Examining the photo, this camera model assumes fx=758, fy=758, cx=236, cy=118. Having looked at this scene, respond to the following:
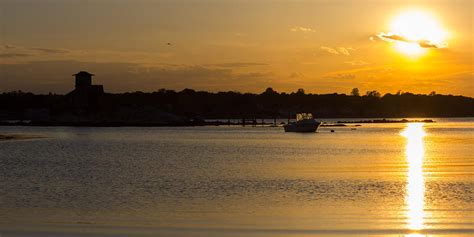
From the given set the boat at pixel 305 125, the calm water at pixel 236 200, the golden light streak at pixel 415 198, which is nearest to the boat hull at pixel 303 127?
the boat at pixel 305 125

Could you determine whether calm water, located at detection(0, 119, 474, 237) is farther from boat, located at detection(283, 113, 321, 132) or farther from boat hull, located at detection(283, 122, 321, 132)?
boat hull, located at detection(283, 122, 321, 132)

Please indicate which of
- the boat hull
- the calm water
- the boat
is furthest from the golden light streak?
the boat hull

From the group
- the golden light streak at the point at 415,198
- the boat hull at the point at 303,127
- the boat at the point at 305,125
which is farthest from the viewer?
the boat hull at the point at 303,127

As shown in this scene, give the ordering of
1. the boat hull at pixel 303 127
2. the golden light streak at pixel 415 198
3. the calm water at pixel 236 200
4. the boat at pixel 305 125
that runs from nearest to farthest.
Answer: the calm water at pixel 236 200 < the golden light streak at pixel 415 198 < the boat at pixel 305 125 < the boat hull at pixel 303 127

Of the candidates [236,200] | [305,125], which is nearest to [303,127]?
[305,125]

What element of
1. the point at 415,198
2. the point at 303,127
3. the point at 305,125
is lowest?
the point at 415,198

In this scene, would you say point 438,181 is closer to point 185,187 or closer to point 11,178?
point 185,187

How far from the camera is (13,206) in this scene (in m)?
23.7

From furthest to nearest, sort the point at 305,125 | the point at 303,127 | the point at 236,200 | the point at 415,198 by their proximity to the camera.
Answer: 1. the point at 303,127
2. the point at 305,125
3. the point at 415,198
4. the point at 236,200

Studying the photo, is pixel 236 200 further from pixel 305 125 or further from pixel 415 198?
pixel 305 125

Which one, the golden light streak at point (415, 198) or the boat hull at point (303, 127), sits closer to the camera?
the golden light streak at point (415, 198)

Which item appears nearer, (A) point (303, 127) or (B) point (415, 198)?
(B) point (415, 198)

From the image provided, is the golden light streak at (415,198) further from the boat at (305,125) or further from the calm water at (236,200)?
the boat at (305,125)

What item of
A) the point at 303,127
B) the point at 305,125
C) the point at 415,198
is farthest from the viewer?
the point at 303,127
